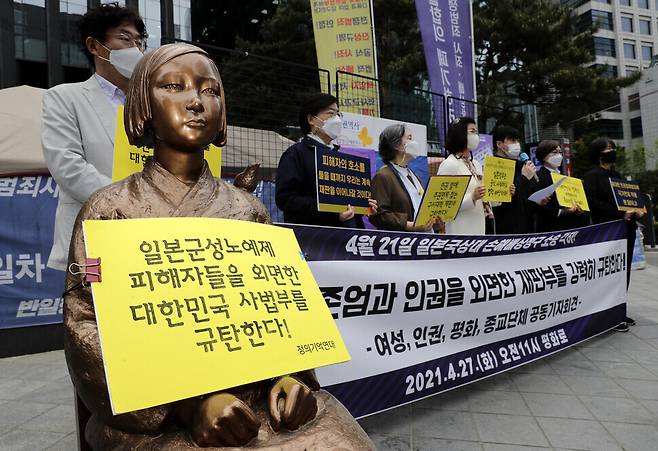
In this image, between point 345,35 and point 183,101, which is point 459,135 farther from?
point 345,35

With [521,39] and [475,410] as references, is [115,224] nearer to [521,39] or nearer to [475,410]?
[475,410]

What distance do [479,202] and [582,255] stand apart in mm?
1067

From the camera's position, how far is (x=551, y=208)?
457 centimetres

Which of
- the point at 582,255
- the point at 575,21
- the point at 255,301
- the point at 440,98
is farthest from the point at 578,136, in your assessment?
the point at 255,301

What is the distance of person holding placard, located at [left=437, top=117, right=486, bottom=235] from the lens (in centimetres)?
373

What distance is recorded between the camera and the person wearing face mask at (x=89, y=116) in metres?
1.74

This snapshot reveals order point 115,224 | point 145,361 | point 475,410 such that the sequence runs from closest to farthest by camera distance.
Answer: point 145,361
point 115,224
point 475,410

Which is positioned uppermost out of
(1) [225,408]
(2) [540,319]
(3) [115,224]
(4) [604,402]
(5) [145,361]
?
(3) [115,224]

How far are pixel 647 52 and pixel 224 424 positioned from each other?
60.9 metres

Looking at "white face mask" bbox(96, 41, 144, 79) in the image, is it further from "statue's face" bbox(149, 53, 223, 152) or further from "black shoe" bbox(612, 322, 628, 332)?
"black shoe" bbox(612, 322, 628, 332)

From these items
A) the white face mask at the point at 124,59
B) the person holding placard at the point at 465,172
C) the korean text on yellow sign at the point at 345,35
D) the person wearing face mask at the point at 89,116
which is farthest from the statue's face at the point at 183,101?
the korean text on yellow sign at the point at 345,35

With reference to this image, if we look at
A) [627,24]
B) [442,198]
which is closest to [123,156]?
[442,198]

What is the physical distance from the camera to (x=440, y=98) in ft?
26.1

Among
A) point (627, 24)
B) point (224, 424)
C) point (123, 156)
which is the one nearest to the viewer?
point (224, 424)
